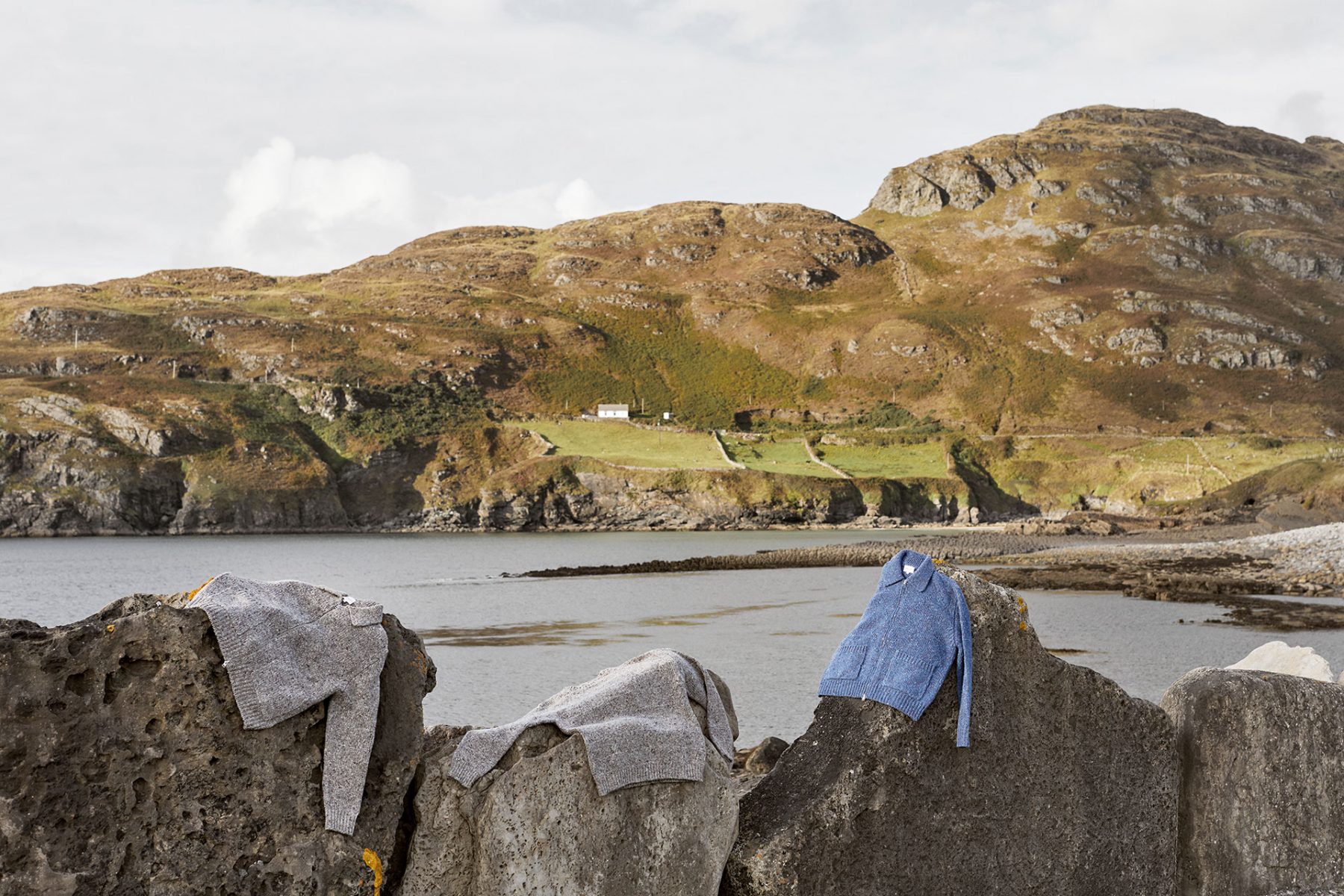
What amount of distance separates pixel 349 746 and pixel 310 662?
0.48m

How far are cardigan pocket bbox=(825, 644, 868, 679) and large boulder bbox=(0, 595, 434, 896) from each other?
2.82 metres

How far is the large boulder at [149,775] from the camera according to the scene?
508cm

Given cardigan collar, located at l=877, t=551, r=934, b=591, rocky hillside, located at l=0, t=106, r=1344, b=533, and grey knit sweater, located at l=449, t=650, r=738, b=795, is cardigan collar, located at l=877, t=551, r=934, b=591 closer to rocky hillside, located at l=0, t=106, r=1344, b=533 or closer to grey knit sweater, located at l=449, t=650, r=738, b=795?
grey knit sweater, located at l=449, t=650, r=738, b=795

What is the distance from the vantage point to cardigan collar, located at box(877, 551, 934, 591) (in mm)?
6672

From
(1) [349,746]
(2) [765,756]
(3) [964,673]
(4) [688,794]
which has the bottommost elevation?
(2) [765,756]

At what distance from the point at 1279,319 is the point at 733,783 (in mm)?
222318

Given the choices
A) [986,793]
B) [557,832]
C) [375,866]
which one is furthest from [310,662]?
[986,793]

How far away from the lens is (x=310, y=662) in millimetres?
5605

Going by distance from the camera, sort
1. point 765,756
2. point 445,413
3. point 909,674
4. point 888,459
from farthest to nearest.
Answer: point 445,413
point 888,459
point 765,756
point 909,674

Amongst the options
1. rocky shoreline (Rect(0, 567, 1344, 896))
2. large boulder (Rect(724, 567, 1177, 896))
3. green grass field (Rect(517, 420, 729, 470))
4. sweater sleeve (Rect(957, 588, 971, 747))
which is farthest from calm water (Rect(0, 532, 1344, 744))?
green grass field (Rect(517, 420, 729, 470))

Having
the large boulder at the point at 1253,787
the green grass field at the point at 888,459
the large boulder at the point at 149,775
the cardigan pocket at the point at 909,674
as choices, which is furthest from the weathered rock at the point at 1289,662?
the green grass field at the point at 888,459

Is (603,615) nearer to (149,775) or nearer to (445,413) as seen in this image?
(149,775)

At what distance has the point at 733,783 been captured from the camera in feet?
20.2

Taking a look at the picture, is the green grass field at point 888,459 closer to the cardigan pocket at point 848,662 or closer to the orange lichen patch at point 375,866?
the cardigan pocket at point 848,662
